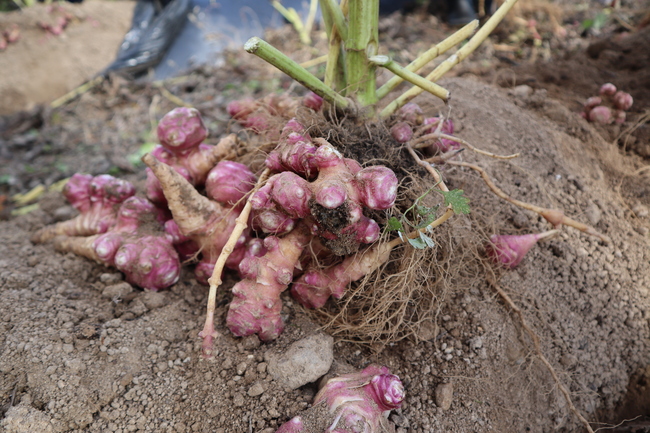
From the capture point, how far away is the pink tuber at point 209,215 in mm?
1190

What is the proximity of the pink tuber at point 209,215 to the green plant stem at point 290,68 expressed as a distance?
32cm

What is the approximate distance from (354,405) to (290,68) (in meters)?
0.83

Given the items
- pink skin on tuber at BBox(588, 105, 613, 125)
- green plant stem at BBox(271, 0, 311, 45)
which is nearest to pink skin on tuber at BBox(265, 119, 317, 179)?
pink skin on tuber at BBox(588, 105, 613, 125)

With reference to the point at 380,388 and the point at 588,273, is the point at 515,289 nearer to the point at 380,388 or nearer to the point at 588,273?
the point at 588,273

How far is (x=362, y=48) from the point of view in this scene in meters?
1.22

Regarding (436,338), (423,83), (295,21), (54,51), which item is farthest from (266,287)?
(54,51)

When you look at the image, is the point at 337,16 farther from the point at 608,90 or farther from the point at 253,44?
the point at 608,90

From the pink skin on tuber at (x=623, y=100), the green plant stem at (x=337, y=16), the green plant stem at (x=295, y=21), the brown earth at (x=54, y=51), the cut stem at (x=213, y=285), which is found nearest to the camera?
the cut stem at (x=213, y=285)

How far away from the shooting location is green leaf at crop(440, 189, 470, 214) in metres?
0.96

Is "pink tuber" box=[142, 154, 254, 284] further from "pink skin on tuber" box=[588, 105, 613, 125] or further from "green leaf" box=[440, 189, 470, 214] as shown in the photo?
"pink skin on tuber" box=[588, 105, 613, 125]

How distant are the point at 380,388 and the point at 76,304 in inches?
34.4

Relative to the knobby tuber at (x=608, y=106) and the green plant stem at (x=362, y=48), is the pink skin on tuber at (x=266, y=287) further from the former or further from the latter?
the knobby tuber at (x=608, y=106)

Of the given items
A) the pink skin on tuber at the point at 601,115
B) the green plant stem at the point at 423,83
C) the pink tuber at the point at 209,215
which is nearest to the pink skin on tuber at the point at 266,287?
the pink tuber at the point at 209,215

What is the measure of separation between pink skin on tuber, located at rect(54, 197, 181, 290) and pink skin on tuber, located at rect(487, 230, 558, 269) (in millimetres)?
965
